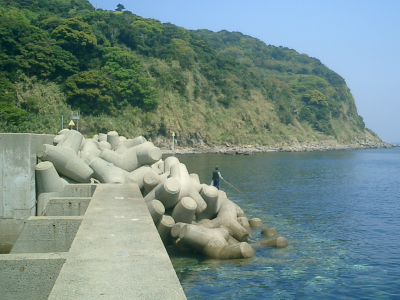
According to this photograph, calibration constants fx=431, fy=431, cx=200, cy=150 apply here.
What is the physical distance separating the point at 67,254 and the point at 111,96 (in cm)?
6247

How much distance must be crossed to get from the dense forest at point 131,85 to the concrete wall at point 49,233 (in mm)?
42606

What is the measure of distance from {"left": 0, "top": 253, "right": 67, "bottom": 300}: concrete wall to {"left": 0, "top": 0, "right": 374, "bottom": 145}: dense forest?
44.7 metres

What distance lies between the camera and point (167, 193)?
1084 centimetres

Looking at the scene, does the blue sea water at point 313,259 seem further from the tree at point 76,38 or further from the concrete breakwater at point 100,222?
the tree at point 76,38

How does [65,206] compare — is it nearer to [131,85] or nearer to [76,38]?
[76,38]

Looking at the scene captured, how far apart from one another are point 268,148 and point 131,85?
30.9 metres

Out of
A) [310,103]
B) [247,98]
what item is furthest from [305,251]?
[310,103]

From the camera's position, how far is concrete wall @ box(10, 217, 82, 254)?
7.42 metres

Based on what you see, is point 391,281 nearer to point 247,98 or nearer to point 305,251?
point 305,251

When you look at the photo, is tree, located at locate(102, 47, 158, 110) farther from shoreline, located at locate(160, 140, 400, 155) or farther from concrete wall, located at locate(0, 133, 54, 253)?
concrete wall, located at locate(0, 133, 54, 253)

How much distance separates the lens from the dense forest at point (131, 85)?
186ft

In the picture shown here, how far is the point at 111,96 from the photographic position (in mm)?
66000

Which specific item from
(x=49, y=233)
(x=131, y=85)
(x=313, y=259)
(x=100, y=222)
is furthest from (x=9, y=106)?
(x=100, y=222)

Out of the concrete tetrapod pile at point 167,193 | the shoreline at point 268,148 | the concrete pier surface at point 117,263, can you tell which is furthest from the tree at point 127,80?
the concrete pier surface at point 117,263
